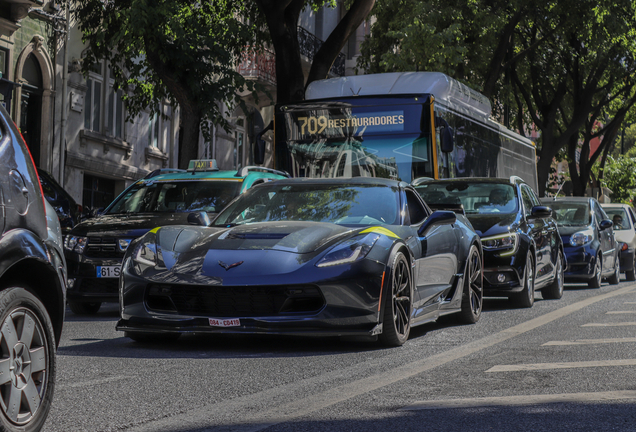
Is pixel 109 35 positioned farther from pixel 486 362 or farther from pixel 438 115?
pixel 486 362

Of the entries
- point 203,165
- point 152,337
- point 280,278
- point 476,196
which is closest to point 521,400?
point 280,278

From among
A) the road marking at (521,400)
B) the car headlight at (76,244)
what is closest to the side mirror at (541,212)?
the car headlight at (76,244)

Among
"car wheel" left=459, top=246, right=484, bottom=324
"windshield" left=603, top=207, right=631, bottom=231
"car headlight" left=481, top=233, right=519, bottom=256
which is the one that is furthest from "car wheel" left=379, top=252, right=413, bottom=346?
"windshield" left=603, top=207, right=631, bottom=231

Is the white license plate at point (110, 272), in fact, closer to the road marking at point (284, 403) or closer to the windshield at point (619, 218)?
the road marking at point (284, 403)

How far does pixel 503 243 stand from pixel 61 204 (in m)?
6.03

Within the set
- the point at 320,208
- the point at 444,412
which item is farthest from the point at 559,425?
the point at 320,208

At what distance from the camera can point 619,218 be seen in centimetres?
2088

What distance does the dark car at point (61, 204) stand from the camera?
13672 mm

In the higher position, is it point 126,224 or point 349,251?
point 126,224

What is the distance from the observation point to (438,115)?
16.2 m

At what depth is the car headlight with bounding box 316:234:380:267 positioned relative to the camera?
7199mm

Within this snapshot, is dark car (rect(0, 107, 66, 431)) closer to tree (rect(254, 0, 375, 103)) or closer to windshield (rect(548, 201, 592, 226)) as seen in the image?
windshield (rect(548, 201, 592, 226))

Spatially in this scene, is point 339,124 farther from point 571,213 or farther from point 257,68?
point 257,68

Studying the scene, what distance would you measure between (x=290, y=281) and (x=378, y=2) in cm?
2193
